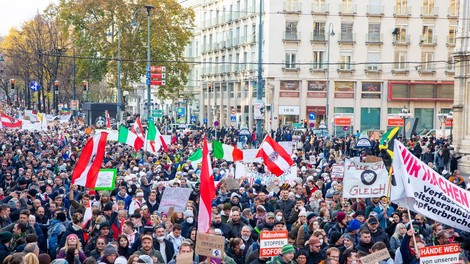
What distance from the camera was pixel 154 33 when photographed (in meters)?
64.3

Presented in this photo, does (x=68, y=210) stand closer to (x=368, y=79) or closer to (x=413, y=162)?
(x=413, y=162)

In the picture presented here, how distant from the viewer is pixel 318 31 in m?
61.4

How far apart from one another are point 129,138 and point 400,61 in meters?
39.0

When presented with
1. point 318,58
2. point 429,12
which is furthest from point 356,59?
point 429,12

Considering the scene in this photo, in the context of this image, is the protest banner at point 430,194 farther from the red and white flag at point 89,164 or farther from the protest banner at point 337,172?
the protest banner at point 337,172

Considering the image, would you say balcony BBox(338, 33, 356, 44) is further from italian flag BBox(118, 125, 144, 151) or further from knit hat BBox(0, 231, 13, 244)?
knit hat BBox(0, 231, 13, 244)

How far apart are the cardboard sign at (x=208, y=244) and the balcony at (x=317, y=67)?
52.2 metres

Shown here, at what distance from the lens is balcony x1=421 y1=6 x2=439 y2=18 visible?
203ft

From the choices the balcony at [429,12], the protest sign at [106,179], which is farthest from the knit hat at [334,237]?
the balcony at [429,12]

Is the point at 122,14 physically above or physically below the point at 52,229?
above

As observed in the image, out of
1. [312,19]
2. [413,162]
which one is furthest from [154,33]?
[413,162]

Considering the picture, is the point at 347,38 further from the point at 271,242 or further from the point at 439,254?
the point at 439,254

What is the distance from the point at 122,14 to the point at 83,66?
580 centimetres

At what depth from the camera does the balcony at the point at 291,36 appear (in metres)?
60.8
